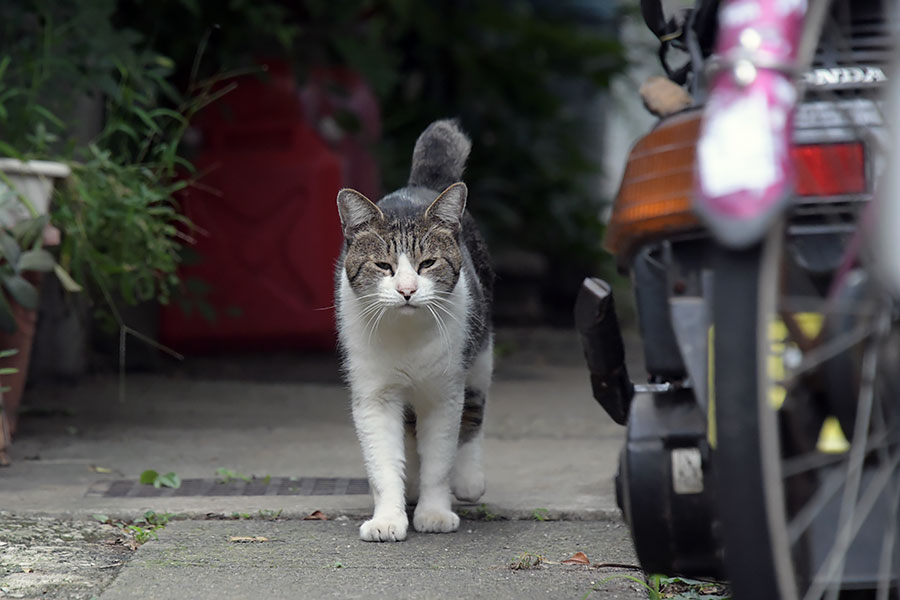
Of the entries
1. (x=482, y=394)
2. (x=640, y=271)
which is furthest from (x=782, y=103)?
(x=482, y=394)

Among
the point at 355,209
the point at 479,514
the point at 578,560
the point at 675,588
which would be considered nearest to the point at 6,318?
the point at 355,209

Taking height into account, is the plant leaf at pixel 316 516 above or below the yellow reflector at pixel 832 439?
below

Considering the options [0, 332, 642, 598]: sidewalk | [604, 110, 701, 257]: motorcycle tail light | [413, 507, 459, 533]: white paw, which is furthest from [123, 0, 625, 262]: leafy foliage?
[604, 110, 701, 257]: motorcycle tail light

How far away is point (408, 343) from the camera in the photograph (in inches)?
121

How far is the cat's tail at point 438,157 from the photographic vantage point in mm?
3672

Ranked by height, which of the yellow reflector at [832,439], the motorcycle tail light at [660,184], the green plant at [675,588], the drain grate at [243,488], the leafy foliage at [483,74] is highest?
the leafy foliage at [483,74]

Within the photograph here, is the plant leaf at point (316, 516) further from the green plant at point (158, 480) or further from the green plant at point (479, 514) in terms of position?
the green plant at point (158, 480)

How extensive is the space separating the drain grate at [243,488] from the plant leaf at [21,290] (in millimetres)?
606

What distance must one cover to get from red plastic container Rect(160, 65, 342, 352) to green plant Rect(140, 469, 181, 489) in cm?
253

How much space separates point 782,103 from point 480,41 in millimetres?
6108

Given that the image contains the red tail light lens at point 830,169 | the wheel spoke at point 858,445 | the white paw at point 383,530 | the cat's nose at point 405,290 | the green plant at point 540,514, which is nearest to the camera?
the wheel spoke at point 858,445

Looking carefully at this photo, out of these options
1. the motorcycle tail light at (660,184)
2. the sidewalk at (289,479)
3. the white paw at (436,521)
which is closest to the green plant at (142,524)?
the sidewalk at (289,479)

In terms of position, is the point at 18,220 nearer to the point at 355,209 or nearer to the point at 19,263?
the point at 19,263

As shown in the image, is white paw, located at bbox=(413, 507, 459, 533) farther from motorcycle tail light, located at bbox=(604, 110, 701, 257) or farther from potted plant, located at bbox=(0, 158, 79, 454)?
potted plant, located at bbox=(0, 158, 79, 454)
